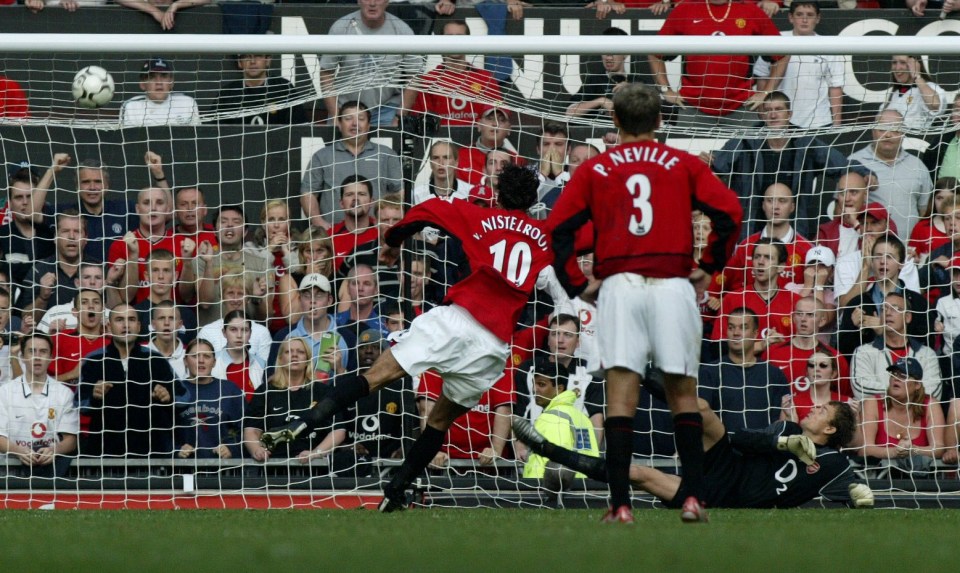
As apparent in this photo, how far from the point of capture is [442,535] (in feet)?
15.2

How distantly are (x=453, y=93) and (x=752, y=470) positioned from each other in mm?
3215

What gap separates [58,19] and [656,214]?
6.76 m

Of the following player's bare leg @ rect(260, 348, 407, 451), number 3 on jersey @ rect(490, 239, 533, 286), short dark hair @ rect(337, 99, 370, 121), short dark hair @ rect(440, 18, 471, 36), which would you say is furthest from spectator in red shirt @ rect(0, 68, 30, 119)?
number 3 on jersey @ rect(490, 239, 533, 286)

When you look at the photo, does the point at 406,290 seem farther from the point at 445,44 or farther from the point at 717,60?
the point at 717,60

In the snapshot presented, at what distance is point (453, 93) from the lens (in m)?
8.75

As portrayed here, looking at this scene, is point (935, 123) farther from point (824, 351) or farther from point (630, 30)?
point (630, 30)

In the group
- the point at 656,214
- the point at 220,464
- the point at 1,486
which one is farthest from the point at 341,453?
the point at 656,214

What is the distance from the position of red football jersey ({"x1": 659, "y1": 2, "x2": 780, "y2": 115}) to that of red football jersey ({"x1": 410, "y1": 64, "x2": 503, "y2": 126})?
142cm

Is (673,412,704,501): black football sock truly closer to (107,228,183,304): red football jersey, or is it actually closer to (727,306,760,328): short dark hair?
(727,306,760,328): short dark hair

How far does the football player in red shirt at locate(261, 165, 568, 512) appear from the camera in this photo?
271 inches

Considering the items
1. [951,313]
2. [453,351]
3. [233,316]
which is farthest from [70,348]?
[951,313]

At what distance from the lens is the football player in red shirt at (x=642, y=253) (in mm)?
5426

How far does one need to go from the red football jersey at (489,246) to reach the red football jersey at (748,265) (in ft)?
8.13

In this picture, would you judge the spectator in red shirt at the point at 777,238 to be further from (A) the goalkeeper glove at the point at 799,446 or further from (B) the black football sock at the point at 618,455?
(B) the black football sock at the point at 618,455
